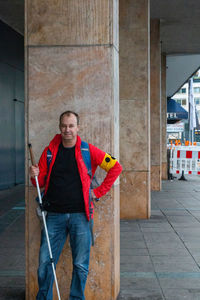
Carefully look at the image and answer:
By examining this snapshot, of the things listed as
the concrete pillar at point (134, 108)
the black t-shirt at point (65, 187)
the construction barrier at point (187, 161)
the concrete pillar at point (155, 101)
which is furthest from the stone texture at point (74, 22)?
the construction barrier at point (187, 161)

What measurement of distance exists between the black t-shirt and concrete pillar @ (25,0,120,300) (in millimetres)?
518

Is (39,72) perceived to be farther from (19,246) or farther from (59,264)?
(19,246)

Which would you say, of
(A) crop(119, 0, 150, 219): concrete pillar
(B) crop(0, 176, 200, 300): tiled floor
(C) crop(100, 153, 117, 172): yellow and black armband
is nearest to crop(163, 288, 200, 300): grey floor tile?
(B) crop(0, 176, 200, 300): tiled floor

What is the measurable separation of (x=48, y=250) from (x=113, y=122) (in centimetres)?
143

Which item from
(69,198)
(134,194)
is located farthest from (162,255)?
(134,194)


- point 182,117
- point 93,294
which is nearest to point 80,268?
point 93,294

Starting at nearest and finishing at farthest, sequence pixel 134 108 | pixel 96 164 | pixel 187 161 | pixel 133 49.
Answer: pixel 96 164 → pixel 134 108 → pixel 133 49 → pixel 187 161

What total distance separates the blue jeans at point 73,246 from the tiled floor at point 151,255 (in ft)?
2.62

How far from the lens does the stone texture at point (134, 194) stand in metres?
9.52

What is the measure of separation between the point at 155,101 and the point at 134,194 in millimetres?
6002

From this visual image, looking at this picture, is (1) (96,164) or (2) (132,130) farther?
(2) (132,130)

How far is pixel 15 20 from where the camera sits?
1477 cm

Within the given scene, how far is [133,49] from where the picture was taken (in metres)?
9.62

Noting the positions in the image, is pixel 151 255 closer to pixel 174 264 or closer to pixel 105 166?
pixel 174 264
